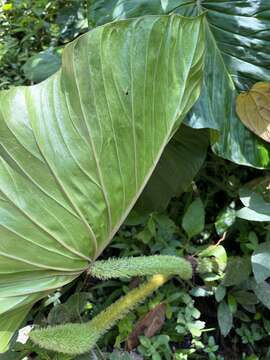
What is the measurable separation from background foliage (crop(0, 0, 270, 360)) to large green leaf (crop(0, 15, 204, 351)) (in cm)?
20

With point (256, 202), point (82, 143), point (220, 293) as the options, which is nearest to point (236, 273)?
point (220, 293)

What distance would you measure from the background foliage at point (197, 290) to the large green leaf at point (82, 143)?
0.65 ft

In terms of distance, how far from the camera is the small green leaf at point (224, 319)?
985 mm

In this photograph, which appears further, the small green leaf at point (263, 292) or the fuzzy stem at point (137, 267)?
the small green leaf at point (263, 292)

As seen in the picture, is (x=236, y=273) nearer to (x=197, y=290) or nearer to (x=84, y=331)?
(x=197, y=290)

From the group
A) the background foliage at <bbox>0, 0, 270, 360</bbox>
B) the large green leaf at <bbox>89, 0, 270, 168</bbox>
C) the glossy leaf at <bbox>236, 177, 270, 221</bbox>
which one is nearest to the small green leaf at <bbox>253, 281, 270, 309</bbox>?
the background foliage at <bbox>0, 0, 270, 360</bbox>

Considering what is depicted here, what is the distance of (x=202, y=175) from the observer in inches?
48.2

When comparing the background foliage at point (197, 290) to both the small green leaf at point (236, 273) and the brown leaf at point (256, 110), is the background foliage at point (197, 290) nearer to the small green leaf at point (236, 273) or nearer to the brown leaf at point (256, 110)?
the small green leaf at point (236, 273)

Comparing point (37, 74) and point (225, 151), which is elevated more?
point (37, 74)

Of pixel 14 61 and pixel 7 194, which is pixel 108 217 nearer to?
pixel 7 194

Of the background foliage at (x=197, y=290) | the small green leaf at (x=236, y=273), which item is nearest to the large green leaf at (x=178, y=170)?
the background foliage at (x=197, y=290)

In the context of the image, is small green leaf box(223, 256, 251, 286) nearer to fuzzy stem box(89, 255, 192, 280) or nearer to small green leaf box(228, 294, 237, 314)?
small green leaf box(228, 294, 237, 314)

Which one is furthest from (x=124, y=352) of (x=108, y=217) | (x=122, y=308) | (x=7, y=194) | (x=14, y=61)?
(x=14, y=61)

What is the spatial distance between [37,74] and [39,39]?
1.18 feet
